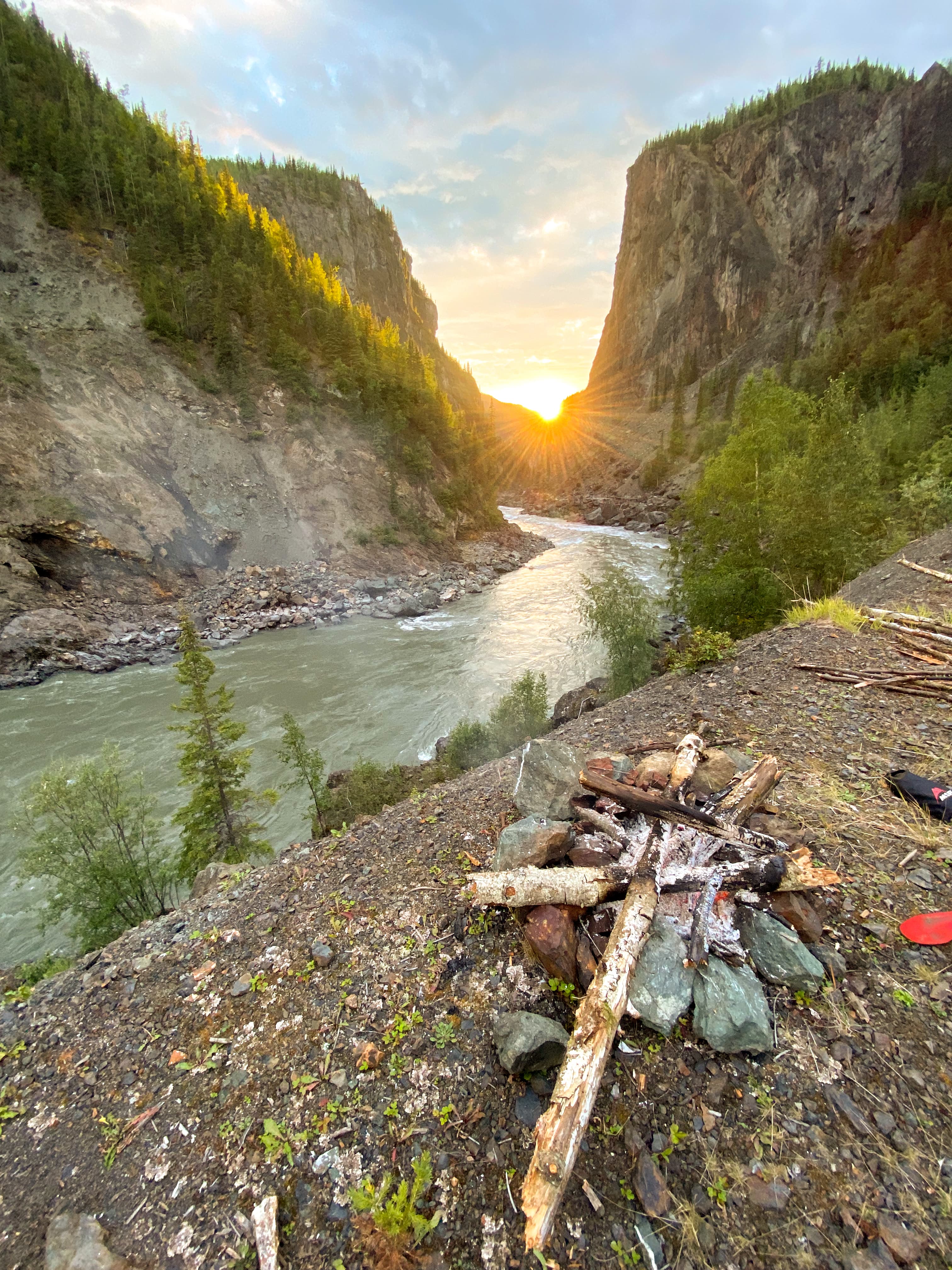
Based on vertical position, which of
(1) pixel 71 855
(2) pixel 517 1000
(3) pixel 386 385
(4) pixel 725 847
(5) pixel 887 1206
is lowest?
(1) pixel 71 855

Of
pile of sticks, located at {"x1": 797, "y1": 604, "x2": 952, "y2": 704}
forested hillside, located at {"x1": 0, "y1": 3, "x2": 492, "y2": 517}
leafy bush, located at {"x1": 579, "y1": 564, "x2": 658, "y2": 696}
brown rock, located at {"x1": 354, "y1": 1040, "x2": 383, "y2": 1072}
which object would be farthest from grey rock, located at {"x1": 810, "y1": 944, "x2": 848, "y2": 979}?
forested hillside, located at {"x1": 0, "y1": 3, "x2": 492, "y2": 517}

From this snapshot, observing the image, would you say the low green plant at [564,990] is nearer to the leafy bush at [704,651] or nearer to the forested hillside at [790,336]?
the leafy bush at [704,651]

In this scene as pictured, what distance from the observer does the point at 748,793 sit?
4.14m

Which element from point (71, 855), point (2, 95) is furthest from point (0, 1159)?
point (2, 95)

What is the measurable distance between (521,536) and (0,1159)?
4830 cm

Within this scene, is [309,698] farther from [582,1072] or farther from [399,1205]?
[582,1072]

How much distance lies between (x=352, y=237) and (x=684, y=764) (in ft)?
351

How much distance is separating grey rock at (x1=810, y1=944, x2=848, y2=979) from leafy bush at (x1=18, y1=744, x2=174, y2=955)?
956 cm

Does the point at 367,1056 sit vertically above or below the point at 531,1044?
below

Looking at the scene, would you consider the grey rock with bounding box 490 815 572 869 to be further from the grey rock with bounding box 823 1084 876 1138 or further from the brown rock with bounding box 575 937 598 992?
the grey rock with bounding box 823 1084 876 1138

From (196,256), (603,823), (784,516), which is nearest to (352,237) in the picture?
(196,256)

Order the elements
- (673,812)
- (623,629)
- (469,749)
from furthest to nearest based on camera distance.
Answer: (623,629) → (469,749) → (673,812)

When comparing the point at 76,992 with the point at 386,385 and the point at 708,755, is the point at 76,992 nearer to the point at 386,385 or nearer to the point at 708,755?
the point at 708,755

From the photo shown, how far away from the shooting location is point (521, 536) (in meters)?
48.8
